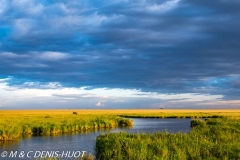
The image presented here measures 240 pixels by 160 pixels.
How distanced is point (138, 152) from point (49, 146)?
13.7 metres

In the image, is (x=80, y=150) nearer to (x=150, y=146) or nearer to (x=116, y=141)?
(x=116, y=141)

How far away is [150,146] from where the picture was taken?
20109 millimetres

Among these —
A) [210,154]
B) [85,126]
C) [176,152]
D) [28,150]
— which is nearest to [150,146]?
[176,152]

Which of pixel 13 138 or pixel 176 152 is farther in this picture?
pixel 13 138

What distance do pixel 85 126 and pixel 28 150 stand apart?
21076 millimetres

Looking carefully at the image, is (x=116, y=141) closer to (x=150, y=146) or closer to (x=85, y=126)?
(x=150, y=146)

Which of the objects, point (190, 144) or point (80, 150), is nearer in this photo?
point (190, 144)

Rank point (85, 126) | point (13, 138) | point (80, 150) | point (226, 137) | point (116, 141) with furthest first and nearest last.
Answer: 1. point (85, 126)
2. point (13, 138)
3. point (80, 150)
4. point (226, 137)
5. point (116, 141)

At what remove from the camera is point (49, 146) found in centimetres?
2873

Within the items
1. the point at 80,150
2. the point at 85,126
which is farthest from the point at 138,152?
the point at 85,126

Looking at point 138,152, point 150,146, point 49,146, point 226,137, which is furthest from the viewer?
point 49,146

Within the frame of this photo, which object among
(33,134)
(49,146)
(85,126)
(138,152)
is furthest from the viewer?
(85,126)

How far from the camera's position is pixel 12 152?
25219 millimetres

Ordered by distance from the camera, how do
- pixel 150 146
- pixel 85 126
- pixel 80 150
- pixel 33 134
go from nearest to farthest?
pixel 150 146 < pixel 80 150 < pixel 33 134 < pixel 85 126
